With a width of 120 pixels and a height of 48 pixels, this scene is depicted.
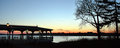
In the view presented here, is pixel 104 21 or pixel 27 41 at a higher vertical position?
pixel 104 21

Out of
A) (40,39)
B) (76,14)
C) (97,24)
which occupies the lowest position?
(40,39)

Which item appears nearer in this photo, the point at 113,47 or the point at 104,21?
the point at 113,47

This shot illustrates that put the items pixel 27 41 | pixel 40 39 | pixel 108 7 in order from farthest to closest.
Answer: pixel 108 7 → pixel 40 39 → pixel 27 41

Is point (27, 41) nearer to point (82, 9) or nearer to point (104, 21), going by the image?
point (82, 9)

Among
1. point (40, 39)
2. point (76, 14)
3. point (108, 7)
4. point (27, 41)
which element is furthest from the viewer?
point (76, 14)

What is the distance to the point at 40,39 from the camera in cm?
2716

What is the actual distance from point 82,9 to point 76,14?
6.09 ft

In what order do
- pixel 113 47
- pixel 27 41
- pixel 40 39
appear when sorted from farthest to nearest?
pixel 40 39 → pixel 27 41 → pixel 113 47

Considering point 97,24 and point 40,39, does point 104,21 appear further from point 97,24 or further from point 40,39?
point 40,39

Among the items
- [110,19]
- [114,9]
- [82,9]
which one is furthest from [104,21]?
[82,9]

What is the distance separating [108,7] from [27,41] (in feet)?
58.9

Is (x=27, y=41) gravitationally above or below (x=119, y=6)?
below

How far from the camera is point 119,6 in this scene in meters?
28.6

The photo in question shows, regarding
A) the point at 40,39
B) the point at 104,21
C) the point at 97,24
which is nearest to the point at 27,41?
the point at 40,39
